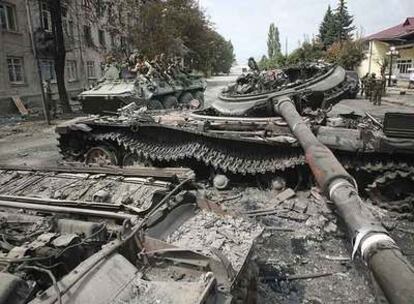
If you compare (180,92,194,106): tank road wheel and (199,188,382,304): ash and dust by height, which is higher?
(180,92,194,106): tank road wheel

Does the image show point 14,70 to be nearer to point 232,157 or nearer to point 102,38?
point 102,38

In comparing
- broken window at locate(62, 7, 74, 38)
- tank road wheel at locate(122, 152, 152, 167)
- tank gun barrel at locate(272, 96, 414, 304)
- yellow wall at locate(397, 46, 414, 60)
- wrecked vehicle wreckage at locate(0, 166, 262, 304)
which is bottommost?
tank road wheel at locate(122, 152, 152, 167)

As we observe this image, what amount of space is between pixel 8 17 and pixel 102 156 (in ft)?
51.0

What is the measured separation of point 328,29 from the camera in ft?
169

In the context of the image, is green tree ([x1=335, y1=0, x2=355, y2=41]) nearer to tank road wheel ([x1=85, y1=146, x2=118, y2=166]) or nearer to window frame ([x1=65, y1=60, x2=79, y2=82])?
window frame ([x1=65, y1=60, x2=79, y2=82])

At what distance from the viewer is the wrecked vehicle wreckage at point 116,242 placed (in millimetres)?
2525

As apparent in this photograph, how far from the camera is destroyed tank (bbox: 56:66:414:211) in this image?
231 inches

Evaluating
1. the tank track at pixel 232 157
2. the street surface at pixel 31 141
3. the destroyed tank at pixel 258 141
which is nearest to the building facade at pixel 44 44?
the street surface at pixel 31 141

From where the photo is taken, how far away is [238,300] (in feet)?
10.2

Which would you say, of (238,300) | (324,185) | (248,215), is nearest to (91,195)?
(238,300)

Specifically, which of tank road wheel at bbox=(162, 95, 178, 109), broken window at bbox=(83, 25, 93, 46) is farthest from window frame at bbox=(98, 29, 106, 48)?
tank road wheel at bbox=(162, 95, 178, 109)

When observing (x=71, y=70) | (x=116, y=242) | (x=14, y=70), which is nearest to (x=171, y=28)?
(x=71, y=70)

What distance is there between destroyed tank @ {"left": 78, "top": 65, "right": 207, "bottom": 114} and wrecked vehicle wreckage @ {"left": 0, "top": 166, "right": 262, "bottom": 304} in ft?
25.7

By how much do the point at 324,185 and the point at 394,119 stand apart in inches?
99.2
